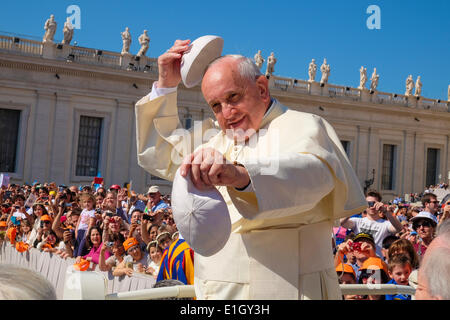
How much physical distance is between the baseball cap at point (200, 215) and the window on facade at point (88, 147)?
27.8 m

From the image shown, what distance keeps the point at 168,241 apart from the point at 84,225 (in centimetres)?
295

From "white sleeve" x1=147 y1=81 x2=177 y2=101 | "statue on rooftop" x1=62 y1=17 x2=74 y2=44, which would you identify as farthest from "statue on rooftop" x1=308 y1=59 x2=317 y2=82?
"white sleeve" x1=147 y1=81 x2=177 y2=101

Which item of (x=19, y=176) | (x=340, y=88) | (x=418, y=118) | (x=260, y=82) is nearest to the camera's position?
(x=260, y=82)

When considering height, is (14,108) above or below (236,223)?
above

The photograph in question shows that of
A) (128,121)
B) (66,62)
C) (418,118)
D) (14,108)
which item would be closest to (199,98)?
(128,121)

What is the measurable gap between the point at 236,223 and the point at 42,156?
26303mm

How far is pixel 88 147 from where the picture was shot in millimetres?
28969

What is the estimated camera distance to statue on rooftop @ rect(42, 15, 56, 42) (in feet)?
89.0

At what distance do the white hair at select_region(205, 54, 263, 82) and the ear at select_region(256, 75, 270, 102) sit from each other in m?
0.02

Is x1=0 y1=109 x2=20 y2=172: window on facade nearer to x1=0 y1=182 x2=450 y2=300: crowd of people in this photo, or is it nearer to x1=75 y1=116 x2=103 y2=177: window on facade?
x1=75 y1=116 x2=103 y2=177: window on facade

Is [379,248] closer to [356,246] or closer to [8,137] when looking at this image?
[356,246]

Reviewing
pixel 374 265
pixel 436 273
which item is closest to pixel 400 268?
pixel 374 265
